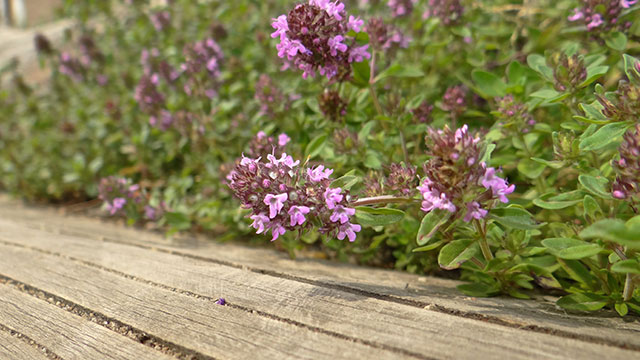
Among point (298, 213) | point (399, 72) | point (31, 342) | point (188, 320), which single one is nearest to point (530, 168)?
point (399, 72)

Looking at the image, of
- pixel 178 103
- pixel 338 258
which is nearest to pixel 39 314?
pixel 338 258

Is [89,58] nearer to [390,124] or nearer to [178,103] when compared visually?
[178,103]

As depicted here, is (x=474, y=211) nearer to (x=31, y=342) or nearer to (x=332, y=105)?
(x=332, y=105)

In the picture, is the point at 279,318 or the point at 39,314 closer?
the point at 279,318

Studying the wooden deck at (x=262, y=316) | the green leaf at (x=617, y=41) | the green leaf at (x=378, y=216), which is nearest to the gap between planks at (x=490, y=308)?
the wooden deck at (x=262, y=316)

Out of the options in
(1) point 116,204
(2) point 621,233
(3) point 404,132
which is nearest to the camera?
(2) point 621,233

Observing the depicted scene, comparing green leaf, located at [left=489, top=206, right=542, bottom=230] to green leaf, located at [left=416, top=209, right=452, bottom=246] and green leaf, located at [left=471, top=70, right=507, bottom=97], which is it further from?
green leaf, located at [left=471, top=70, right=507, bottom=97]
